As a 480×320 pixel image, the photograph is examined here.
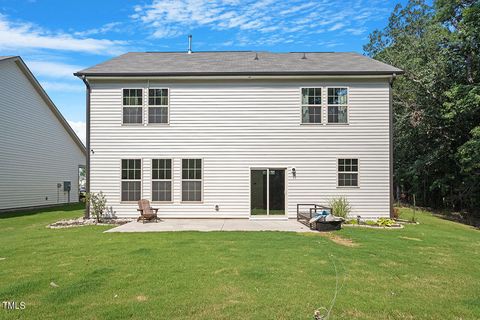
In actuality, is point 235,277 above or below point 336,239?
above

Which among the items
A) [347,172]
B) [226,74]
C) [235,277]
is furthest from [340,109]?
[235,277]

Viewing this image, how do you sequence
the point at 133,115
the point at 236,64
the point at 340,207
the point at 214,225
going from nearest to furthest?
the point at 214,225
the point at 340,207
the point at 133,115
the point at 236,64

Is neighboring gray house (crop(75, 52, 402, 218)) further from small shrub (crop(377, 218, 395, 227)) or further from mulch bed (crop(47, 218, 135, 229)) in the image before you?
small shrub (crop(377, 218, 395, 227))

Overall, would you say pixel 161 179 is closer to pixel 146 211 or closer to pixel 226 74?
pixel 146 211

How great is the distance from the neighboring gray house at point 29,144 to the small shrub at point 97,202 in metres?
7.56

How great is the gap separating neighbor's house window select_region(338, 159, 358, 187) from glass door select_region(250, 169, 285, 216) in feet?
7.42

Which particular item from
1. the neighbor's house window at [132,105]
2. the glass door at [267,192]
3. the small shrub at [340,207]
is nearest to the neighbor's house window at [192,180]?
the glass door at [267,192]

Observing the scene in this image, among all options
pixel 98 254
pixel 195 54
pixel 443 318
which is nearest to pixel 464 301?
pixel 443 318

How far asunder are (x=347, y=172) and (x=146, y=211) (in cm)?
789

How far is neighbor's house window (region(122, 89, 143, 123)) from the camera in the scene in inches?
516

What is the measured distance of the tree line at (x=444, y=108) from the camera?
14.9 m

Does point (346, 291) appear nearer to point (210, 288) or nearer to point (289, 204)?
point (210, 288)

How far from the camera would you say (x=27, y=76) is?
1902cm

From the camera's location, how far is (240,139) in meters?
13.0
